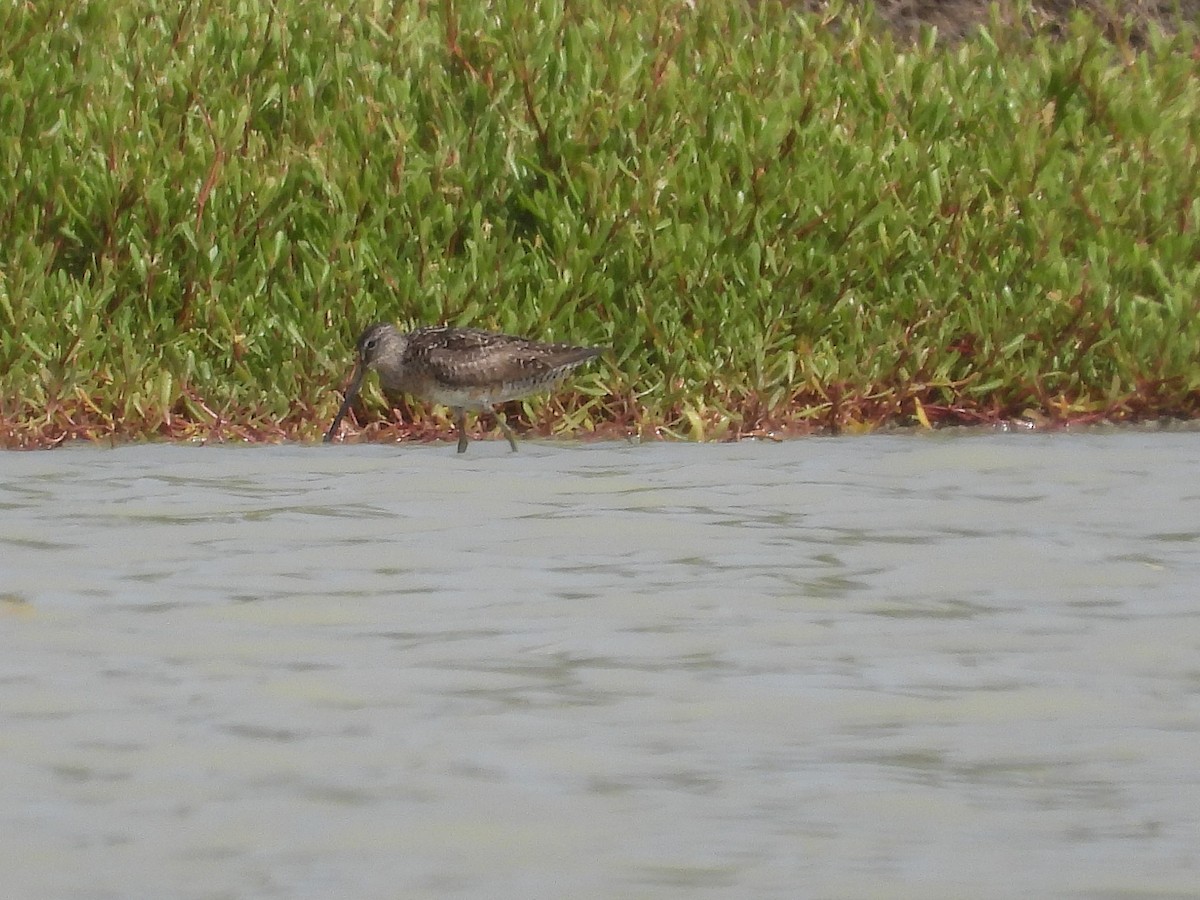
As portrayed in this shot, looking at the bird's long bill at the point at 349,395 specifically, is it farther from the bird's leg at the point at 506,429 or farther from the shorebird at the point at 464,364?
the bird's leg at the point at 506,429

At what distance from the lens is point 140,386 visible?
1012 cm

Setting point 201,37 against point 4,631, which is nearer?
point 4,631

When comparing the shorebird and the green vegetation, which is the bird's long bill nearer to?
the shorebird

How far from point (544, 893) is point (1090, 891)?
87 centimetres

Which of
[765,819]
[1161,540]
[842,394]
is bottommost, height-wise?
[842,394]

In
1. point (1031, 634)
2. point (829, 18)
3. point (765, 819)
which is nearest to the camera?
point (765, 819)

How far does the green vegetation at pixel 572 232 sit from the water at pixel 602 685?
5.10 ft

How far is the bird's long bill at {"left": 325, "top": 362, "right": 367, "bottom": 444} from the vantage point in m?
9.97

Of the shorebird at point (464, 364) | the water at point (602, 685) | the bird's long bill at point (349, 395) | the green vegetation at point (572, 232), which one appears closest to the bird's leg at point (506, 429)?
the shorebird at point (464, 364)

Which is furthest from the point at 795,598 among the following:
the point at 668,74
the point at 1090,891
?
the point at 668,74

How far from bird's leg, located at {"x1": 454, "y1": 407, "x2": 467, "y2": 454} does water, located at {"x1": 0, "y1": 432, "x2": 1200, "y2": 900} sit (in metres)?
1.04

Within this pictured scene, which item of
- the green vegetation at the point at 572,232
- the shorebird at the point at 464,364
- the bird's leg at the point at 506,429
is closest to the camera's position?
the shorebird at the point at 464,364

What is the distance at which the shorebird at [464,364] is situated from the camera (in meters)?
9.66

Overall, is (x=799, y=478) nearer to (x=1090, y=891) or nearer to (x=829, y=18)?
(x=829, y=18)
